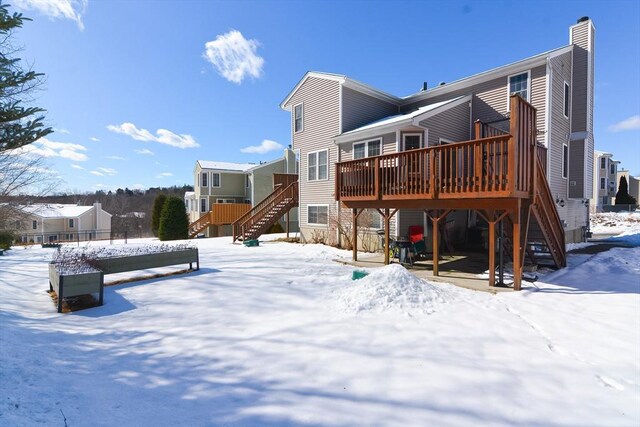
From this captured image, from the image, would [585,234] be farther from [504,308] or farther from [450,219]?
[504,308]

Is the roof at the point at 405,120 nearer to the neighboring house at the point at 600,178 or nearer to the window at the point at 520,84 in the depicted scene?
the window at the point at 520,84

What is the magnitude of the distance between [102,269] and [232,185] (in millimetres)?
26661

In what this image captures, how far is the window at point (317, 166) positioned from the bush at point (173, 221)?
11737 mm

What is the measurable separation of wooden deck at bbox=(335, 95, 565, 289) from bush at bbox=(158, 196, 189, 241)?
16177 millimetres

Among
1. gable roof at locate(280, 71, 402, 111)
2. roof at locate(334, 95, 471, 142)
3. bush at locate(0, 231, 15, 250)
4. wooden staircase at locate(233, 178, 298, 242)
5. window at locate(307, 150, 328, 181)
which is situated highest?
gable roof at locate(280, 71, 402, 111)

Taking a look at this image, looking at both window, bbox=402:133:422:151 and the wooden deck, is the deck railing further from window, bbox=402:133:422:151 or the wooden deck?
window, bbox=402:133:422:151

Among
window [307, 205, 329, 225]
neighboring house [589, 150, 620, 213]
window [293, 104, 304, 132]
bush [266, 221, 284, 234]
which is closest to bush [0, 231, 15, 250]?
bush [266, 221, 284, 234]

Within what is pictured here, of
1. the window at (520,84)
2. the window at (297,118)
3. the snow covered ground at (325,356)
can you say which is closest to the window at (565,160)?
the window at (520,84)

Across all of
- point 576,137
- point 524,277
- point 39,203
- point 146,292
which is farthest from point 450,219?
point 39,203

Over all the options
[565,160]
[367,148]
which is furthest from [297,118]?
[565,160]

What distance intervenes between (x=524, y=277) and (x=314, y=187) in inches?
392

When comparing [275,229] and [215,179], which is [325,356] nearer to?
[275,229]

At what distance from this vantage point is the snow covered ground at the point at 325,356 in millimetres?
2863

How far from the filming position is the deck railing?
674 cm
